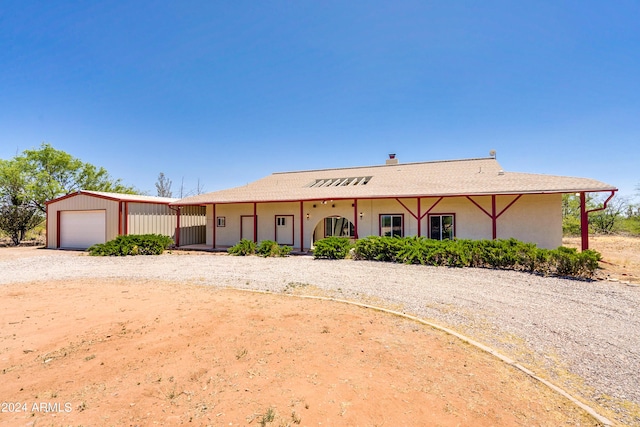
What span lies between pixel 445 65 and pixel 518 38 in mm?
3136

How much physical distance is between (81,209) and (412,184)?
61.0 feet

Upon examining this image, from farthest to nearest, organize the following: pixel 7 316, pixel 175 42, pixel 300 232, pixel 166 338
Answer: pixel 300 232 < pixel 175 42 < pixel 7 316 < pixel 166 338

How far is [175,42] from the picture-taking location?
499 inches

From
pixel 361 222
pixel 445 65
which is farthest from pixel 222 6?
pixel 361 222

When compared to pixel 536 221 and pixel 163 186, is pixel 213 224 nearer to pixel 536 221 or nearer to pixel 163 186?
pixel 536 221

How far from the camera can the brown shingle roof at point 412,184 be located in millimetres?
12234

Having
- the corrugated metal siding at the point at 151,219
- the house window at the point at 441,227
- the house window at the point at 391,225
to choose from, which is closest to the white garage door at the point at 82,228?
the corrugated metal siding at the point at 151,219

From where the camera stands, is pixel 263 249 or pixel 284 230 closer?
pixel 263 249

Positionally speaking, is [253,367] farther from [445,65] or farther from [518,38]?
[445,65]

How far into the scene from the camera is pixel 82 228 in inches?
690

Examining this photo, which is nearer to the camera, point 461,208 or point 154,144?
point 461,208

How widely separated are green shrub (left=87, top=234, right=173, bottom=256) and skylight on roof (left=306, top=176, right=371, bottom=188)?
9008mm

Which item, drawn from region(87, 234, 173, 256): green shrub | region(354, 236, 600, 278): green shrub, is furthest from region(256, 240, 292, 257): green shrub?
region(87, 234, 173, 256): green shrub

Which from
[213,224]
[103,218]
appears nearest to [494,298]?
[213,224]
